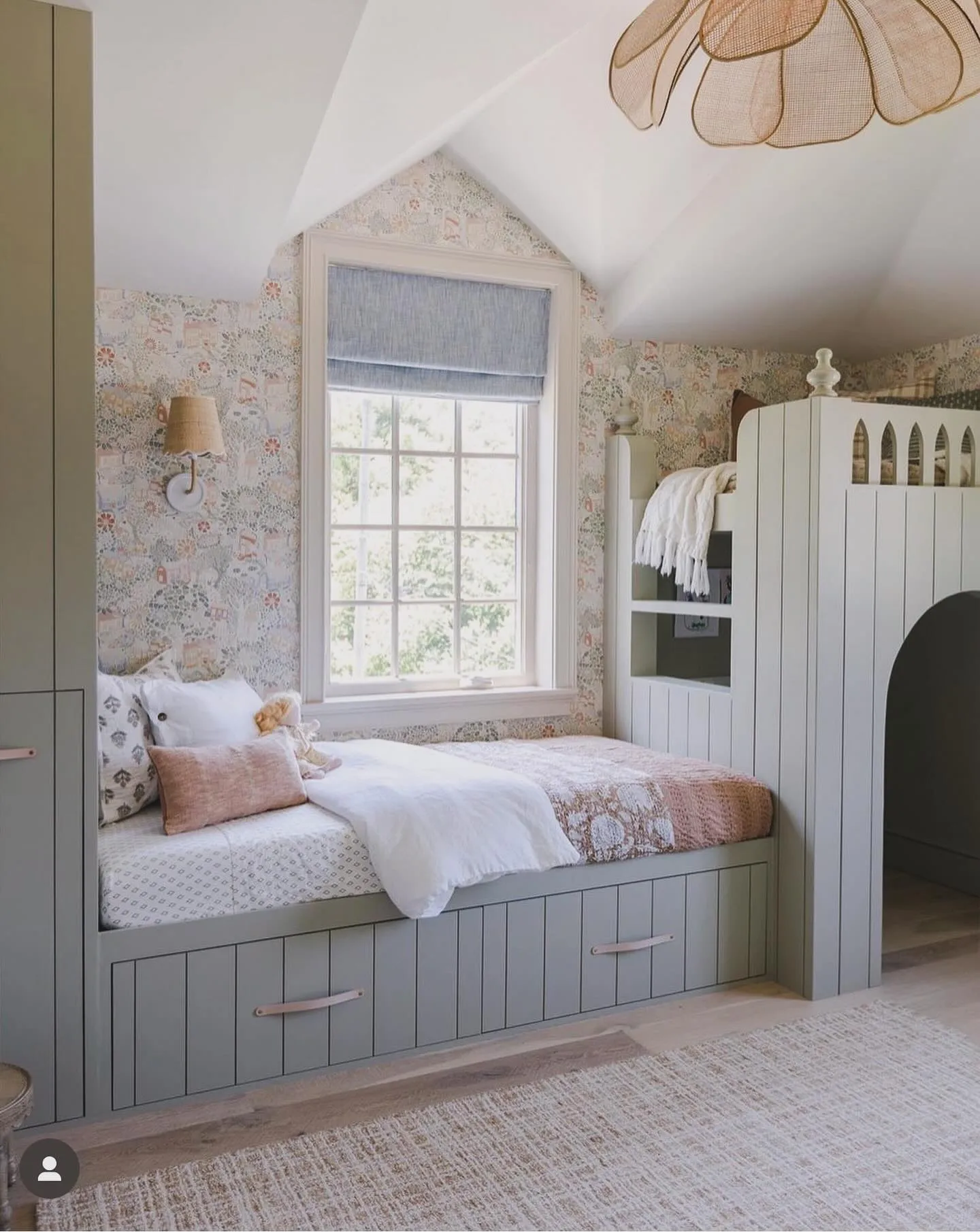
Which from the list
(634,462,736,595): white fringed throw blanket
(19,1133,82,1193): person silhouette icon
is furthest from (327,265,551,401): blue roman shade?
(19,1133,82,1193): person silhouette icon

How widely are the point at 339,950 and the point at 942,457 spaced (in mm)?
2330

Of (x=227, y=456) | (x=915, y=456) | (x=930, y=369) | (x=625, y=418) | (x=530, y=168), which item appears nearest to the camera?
(x=915, y=456)

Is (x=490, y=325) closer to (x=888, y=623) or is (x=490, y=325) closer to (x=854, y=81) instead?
(x=888, y=623)

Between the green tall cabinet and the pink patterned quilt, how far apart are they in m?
1.28

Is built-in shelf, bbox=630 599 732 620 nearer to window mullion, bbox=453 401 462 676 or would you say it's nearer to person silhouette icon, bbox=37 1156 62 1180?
window mullion, bbox=453 401 462 676

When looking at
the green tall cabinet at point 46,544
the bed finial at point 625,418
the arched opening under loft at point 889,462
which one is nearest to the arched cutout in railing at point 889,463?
the arched opening under loft at point 889,462

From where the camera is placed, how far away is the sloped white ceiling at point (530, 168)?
2467 mm

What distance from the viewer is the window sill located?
11.8 feet

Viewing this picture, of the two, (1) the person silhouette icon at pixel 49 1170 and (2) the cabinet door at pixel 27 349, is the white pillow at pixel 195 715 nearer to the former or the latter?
(2) the cabinet door at pixel 27 349

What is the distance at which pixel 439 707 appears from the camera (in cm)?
377

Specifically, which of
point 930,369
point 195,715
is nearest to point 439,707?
point 195,715

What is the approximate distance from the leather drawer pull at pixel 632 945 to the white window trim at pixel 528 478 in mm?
1073

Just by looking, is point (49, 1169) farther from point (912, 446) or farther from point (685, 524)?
point (912, 446)

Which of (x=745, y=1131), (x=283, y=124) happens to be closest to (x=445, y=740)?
(x=745, y=1131)
